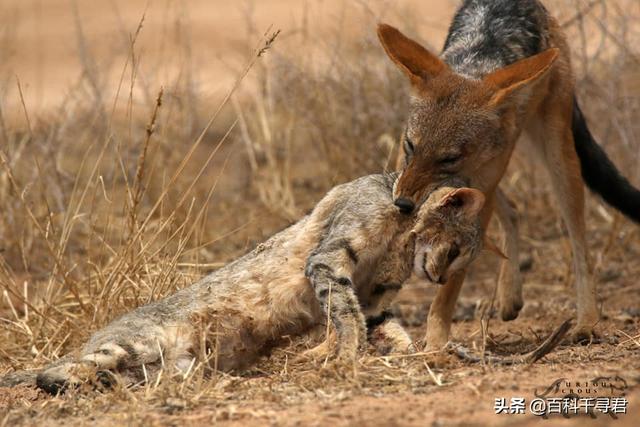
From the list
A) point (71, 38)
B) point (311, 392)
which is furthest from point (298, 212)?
point (71, 38)

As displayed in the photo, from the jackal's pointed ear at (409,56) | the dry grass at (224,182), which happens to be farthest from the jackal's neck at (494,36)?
the dry grass at (224,182)

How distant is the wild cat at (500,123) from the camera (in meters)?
6.32

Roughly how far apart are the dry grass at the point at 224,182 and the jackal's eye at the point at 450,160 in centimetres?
81

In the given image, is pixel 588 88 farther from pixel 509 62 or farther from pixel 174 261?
pixel 174 261

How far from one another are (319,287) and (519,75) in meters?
1.72

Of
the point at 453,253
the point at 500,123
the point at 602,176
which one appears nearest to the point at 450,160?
the point at 500,123

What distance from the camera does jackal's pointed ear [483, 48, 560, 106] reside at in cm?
629

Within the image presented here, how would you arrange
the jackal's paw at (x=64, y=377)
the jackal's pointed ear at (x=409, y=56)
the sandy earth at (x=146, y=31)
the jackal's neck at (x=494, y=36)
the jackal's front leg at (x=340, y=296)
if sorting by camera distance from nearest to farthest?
the jackal's paw at (x=64, y=377) → the jackal's front leg at (x=340, y=296) → the jackal's pointed ear at (x=409, y=56) → the jackal's neck at (x=494, y=36) → the sandy earth at (x=146, y=31)

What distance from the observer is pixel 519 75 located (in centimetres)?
635

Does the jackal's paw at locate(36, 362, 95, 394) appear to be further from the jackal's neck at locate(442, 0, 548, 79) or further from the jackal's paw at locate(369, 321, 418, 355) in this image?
the jackal's neck at locate(442, 0, 548, 79)

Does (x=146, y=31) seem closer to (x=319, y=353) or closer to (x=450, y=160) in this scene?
(x=450, y=160)

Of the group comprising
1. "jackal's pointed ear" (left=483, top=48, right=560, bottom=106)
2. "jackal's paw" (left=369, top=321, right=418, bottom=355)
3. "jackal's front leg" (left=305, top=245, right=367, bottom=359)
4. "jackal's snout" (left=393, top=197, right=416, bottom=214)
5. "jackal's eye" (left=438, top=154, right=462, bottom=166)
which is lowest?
"jackal's paw" (left=369, top=321, right=418, bottom=355)

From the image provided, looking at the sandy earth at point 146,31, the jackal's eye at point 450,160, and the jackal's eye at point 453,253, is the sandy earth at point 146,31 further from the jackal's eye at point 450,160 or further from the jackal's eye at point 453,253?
the jackal's eye at point 453,253

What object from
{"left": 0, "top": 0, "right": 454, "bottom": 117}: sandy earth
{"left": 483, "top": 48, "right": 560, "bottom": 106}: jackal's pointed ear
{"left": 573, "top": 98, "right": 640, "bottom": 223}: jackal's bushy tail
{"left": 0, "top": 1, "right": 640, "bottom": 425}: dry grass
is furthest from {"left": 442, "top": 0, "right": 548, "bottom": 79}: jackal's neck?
{"left": 0, "top": 0, "right": 454, "bottom": 117}: sandy earth
